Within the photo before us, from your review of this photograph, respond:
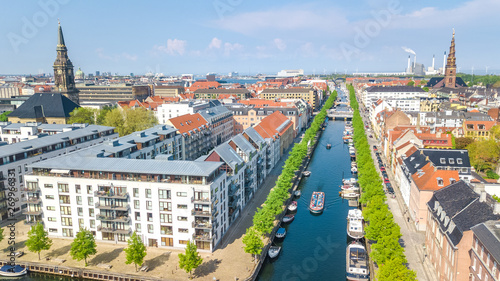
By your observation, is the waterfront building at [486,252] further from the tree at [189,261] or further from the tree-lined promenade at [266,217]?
the tree at [189,261]

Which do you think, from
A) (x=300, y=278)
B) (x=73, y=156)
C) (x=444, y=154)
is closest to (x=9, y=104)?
(x=73, y=156)

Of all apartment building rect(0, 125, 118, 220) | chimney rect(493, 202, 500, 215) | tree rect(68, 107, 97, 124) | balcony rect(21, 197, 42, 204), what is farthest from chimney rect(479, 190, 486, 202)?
tree rect(68, 107, 97, 124)

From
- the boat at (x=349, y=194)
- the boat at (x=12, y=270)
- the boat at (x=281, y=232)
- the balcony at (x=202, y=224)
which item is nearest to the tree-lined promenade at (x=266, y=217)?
the boat at (x=281, y=232)

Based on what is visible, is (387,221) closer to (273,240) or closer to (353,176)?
(273,240)

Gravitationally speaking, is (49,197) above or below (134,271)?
above

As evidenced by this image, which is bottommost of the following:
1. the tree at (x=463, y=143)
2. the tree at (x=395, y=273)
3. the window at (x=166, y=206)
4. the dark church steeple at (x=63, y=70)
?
the tree at (x=395, y=273)

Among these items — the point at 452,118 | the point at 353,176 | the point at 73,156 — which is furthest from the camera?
the point at 452,118
